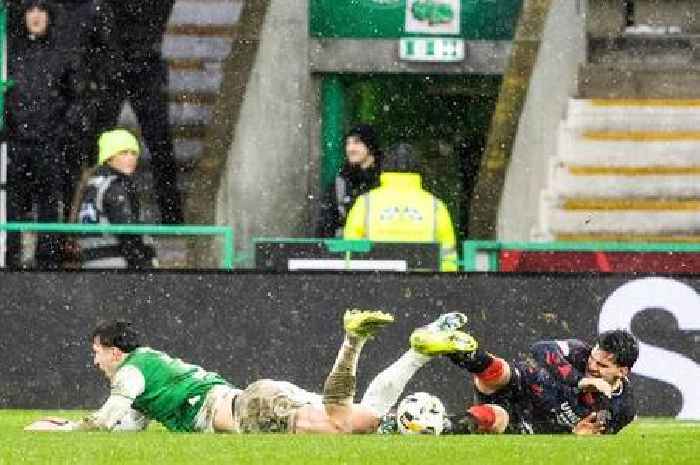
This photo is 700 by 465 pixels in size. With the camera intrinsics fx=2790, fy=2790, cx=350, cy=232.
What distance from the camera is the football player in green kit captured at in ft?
48.7

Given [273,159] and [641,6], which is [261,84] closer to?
[273,159]

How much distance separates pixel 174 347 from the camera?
1839cm

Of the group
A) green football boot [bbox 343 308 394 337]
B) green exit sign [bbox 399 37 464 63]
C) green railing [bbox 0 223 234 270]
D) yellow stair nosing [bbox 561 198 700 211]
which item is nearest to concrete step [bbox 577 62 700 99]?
yellow stair nosing [bbox 561 198 700 211]

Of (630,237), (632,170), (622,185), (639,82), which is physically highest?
(639,82)

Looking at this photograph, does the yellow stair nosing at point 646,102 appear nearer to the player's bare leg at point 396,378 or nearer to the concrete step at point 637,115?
the concrete step at point 637,115

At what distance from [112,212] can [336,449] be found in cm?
535

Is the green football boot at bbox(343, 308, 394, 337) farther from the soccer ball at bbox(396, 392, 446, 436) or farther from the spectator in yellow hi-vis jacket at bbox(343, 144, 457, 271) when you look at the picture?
the spectator in yellow hi-vis jacket at bbox(343, 144, 457, 271)

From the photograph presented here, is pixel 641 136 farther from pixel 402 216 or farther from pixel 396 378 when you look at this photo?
pixel 396 378

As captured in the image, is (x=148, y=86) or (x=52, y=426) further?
(x=148, y=86)

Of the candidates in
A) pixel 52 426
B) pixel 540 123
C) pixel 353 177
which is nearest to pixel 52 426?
pixel 52 426

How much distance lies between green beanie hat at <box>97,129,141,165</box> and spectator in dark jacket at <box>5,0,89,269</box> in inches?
35.7

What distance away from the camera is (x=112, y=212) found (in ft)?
60.6

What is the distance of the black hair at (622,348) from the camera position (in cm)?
1532

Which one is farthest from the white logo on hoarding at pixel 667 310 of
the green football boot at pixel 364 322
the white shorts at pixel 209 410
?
the green football boot at pixel 364 322
